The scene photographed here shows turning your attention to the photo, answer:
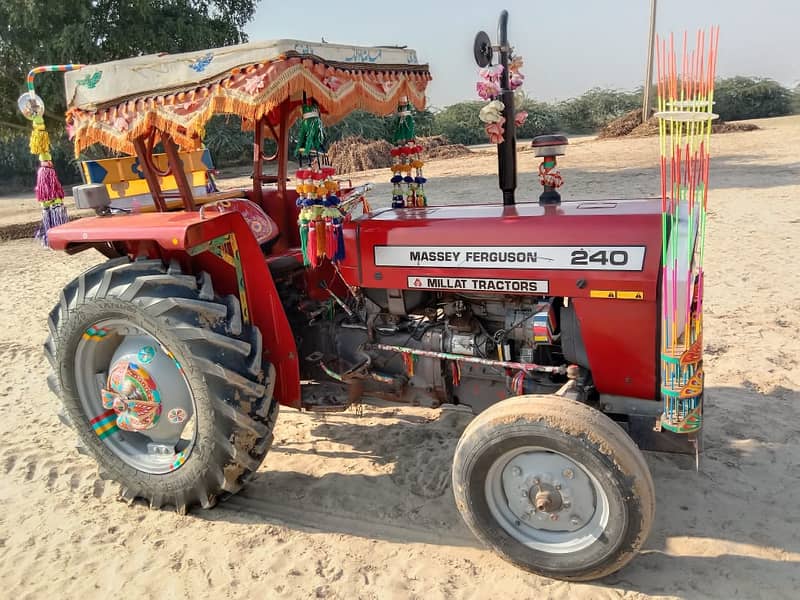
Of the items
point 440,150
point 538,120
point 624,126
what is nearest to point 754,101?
point 538,120

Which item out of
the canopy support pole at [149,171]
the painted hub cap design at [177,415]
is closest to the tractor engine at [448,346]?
the painted hub cap design at [177,415]

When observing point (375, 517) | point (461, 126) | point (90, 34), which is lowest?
point (375, 517)

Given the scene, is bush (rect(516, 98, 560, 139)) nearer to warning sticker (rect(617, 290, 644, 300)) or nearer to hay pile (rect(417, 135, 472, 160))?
hay pile (rect(417, 135, 472, 160))

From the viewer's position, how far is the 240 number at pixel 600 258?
2683mm

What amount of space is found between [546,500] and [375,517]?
3.21 ft

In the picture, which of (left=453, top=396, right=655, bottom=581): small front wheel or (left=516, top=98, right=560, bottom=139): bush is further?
(left=516, top=98, right=560, bottom=139): bush

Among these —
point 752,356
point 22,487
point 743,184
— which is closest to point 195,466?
point 22,487

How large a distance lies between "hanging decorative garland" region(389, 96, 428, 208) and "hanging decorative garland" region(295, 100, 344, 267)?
964 mm

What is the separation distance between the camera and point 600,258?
8.95 feet

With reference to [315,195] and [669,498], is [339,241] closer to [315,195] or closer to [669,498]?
[315,195]

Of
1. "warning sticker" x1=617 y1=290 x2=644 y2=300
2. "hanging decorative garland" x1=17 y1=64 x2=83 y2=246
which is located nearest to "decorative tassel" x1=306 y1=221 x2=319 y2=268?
"warning sticker" x1=617 y1=290 x2=644 y2=300

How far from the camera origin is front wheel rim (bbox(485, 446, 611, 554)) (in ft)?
8.61

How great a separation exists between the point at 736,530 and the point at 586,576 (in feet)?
2.80

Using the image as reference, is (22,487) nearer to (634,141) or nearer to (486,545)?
(486,545)
